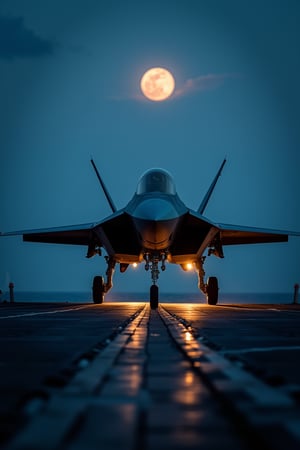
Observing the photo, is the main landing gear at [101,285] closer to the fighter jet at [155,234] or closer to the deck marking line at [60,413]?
the fighter jet at [155,234]

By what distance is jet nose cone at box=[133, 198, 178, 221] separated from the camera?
15766 mm

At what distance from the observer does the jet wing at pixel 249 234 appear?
21.6 m

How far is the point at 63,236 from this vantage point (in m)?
24.3

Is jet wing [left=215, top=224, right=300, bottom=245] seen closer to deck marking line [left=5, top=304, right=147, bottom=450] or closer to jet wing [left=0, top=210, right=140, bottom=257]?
jet wing [left=0, top=210, right=140, bottom=257]

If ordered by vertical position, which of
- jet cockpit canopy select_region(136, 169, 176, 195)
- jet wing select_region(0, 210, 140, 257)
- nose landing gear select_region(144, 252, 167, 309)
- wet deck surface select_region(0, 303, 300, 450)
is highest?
jet cockpit canopy select_region(136, 169, 176, 195)

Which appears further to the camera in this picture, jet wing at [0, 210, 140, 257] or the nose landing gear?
jet wing at [0, 210, 140, 257]

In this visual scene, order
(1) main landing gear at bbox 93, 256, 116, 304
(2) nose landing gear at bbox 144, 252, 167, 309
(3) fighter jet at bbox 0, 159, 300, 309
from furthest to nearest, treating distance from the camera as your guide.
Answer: (1) main landing gear at bbox 93, 256, 116, 304
(2) nose landing gear at bbox 144, 252, 167, 309
(3) fighter jet at bbox 0, 159, 300, 309

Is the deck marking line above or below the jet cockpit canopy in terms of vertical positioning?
below

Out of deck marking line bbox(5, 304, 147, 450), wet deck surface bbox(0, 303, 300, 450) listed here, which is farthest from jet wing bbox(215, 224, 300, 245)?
deck marking line bbox(5, 304, 147, 450)

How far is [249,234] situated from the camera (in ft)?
77.6

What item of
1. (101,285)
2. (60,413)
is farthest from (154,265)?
(60,413)

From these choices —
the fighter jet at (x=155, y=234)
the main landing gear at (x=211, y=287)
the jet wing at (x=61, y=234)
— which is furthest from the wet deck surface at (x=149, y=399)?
the main landing gear at (x=211, y=287)

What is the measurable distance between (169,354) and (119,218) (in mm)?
14462

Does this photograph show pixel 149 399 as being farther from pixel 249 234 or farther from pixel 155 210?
pixel 249 234
